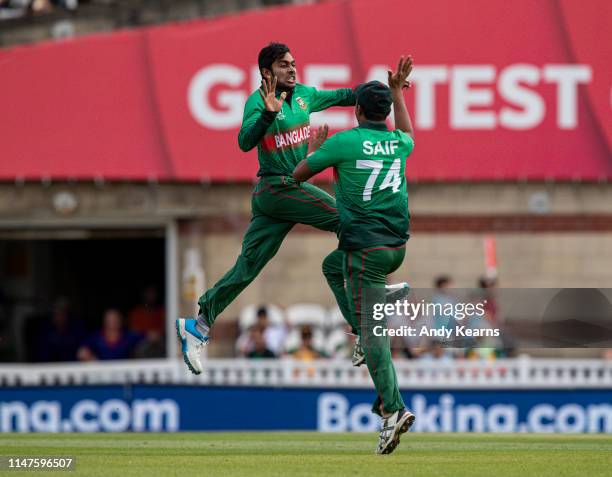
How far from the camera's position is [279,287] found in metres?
23.6

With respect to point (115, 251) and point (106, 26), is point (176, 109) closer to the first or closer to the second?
point (106, 26)

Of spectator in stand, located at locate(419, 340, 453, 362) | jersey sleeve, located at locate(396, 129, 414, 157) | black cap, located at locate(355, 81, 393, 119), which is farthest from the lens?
spectator in stand, located at locate(419, 340, 453, 362)

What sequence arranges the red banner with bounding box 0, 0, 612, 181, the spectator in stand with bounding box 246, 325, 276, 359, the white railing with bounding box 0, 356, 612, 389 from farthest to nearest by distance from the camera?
the red banner with bounding box 0, 0, 612, 181
the spectator in stand with bounding box 246, 325, 276, 359
the white railing with bounding box 0, 356, 612, 389

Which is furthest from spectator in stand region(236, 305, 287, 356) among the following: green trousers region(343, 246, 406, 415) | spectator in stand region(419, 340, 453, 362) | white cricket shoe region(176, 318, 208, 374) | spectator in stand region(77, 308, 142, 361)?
green trousers region(343, 246, 406, 415)

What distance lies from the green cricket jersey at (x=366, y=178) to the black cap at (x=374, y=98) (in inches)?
3.7

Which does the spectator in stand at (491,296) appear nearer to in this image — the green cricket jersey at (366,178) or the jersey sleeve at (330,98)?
the jersey sleeve at (330,98)

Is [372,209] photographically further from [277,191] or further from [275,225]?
[275,225]

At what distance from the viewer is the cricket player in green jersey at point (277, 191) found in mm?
11367

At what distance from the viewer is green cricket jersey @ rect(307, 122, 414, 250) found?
34.4 ft

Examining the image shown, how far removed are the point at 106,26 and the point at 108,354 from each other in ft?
17.3

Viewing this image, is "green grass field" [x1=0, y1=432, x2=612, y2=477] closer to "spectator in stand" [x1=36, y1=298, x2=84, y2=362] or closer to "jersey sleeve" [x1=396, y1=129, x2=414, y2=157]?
"jersey sleeve" [x1=396, y1=129, x2=414, y2=157]

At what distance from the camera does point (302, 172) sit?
34.8ft

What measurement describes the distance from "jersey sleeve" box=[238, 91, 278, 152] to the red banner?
11816 millimetres

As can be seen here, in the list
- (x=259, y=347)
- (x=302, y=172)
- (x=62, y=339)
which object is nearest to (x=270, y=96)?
(x=302, y=172)
